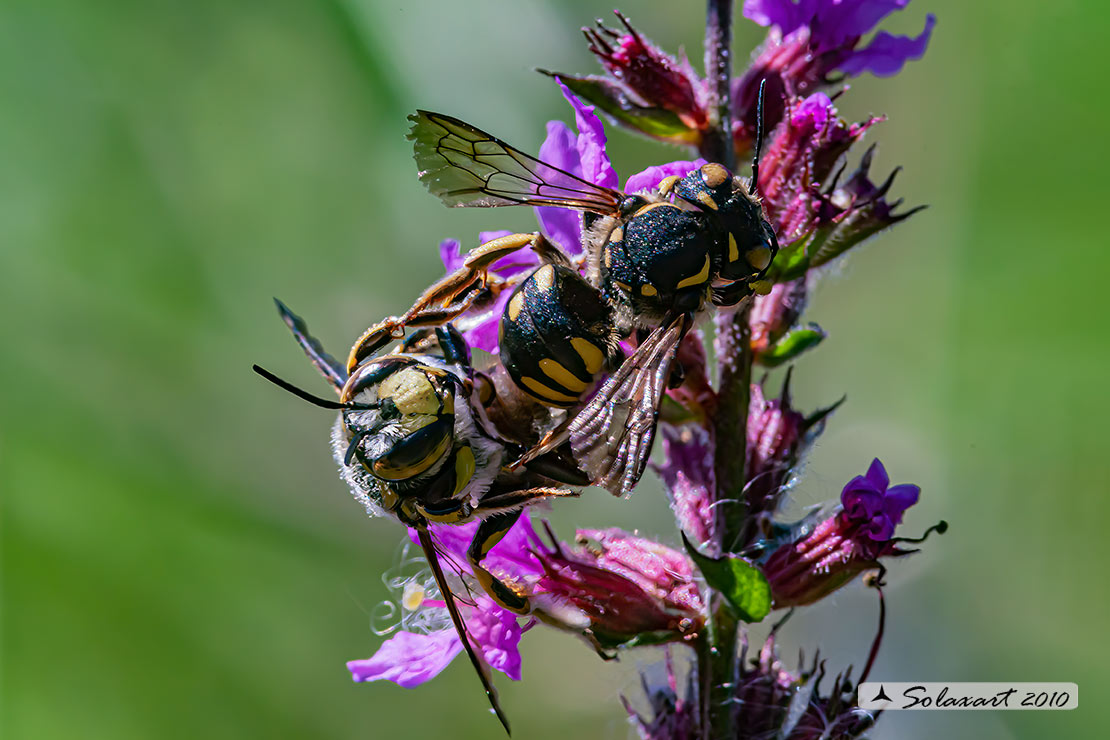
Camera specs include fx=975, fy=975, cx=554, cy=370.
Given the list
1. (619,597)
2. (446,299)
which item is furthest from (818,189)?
(619,597)

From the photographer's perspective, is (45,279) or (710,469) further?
(45,279)

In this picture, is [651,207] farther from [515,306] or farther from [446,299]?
[446,299]

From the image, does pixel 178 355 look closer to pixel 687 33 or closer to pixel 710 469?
pixel 710 469

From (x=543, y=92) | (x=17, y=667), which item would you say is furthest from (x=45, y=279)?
(x=543, y=92)

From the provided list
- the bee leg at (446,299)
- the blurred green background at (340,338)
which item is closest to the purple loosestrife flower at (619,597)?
the bee leg at (446,299)

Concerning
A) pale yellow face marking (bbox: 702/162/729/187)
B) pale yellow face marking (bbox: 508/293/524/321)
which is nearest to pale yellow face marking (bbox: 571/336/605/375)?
pale yellow face marking (bbox: 508/293/524/321)
